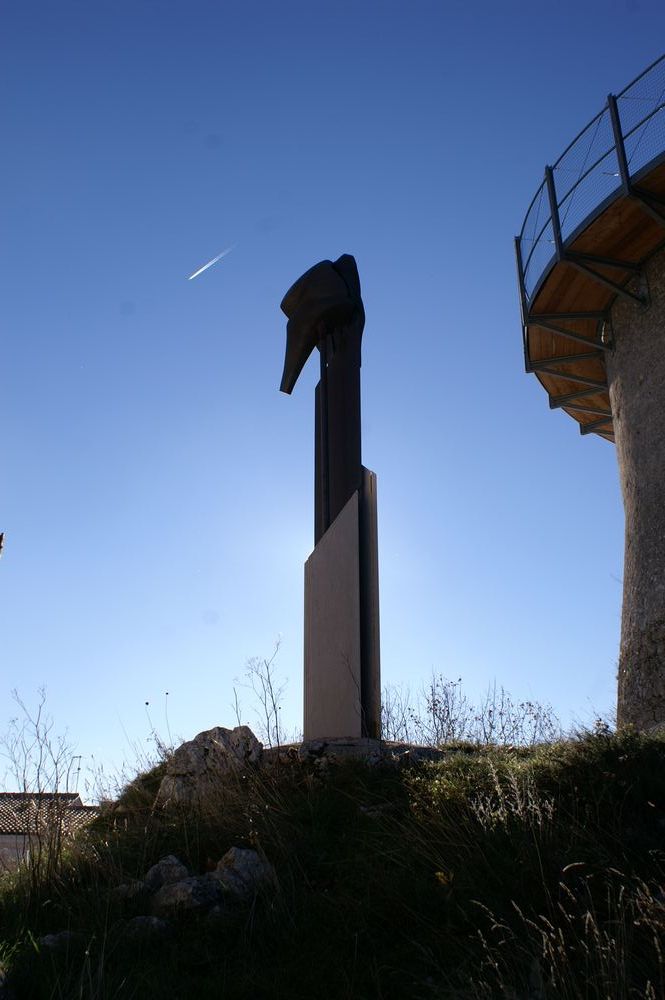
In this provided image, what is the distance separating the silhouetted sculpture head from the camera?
36.9ft

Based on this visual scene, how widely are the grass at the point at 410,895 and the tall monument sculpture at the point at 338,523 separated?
2.05 meters

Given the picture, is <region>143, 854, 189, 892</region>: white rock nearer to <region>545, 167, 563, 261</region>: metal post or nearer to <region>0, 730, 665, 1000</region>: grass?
<region>0, 730, 665, 1000</region>: grass

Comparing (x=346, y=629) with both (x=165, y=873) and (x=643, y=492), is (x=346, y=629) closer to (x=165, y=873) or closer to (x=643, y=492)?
(x=165, y=873)

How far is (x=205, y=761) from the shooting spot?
8.09 meters

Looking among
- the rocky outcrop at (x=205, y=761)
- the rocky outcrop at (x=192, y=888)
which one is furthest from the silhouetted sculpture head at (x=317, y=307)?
the rocky outcrop at (x=192, y=888)

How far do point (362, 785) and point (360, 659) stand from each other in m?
2.10

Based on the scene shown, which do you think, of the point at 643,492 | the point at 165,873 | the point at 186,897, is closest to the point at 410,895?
the point at 186,897

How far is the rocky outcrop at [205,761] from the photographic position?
7.65m

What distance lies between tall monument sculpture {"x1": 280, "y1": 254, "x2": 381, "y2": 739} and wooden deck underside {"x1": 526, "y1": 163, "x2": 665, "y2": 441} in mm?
2985

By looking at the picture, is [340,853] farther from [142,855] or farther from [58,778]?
[58,778]

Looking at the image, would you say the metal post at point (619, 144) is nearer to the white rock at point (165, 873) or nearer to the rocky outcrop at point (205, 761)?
the rocky outcrop at point (205, 761)

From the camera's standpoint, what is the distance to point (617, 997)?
3.32m

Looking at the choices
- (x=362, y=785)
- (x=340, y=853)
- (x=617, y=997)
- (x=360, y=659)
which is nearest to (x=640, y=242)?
(x=360, y=659)

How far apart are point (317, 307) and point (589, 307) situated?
13.7 feet
